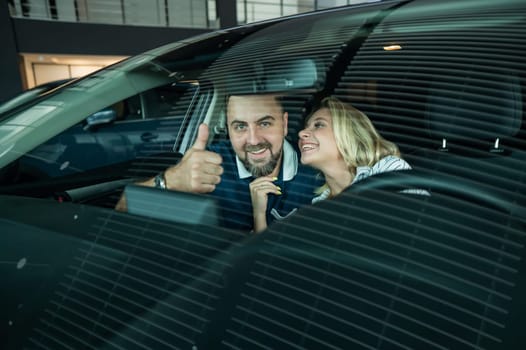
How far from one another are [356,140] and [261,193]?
0.66 feet

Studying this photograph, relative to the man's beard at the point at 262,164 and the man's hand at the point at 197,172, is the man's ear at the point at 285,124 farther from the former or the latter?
the man's hand at the point at 197,172

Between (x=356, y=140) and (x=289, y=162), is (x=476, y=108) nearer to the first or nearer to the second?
(x=356, y=140)

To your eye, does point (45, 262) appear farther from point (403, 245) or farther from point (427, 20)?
point (427, 20)

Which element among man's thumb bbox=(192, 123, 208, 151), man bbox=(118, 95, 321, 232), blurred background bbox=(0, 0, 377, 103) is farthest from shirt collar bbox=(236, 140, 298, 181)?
blurred background bbox=(0, 0, 377, 103)

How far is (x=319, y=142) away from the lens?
2.28 ft

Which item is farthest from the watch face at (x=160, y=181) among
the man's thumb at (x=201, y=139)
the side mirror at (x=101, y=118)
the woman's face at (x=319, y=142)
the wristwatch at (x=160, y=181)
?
the side mirror at (x=101, y=118)

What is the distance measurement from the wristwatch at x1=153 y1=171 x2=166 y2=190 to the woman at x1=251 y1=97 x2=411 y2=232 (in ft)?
0.72

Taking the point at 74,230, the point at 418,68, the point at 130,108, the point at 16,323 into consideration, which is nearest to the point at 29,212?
the point at 74,230

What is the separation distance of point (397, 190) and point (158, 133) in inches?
27.7

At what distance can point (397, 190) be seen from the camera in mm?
620

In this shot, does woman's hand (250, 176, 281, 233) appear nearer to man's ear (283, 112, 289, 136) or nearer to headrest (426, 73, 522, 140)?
man's ear (283, 112, 289, 136)

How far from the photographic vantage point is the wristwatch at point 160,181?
82 cm

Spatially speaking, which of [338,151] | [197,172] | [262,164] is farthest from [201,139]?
[338,151]

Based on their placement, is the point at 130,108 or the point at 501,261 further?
A: the point at 130,108
